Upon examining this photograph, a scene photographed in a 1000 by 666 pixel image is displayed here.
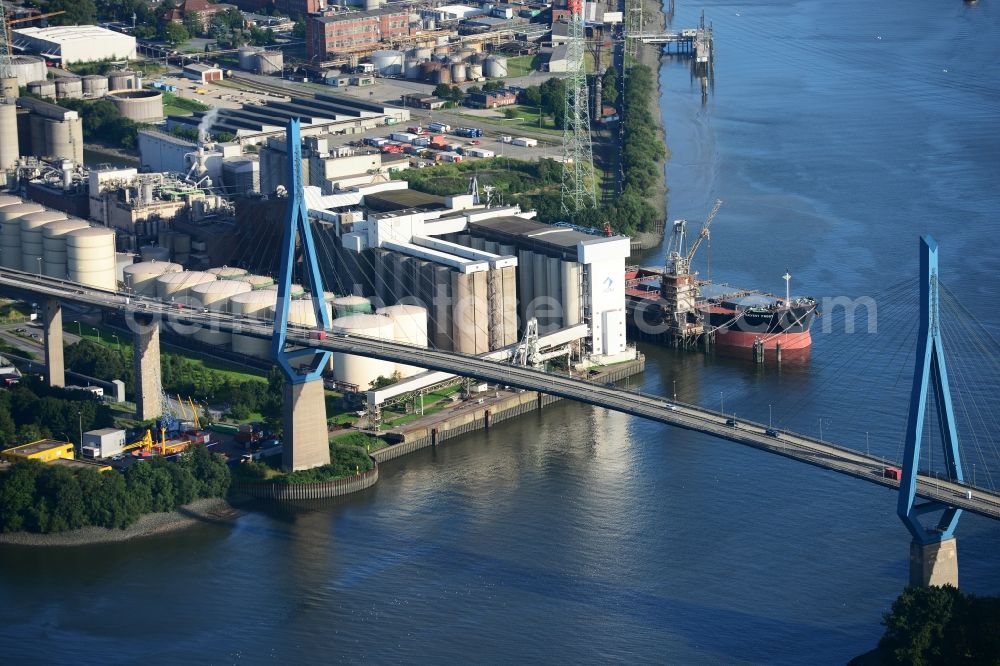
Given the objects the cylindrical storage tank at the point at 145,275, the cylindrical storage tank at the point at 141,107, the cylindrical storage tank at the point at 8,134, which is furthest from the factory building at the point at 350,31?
the cylindrical storage tank at the point at 145,275

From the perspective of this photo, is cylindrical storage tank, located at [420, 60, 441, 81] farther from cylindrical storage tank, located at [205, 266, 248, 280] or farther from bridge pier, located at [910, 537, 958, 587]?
bridge pier, located at [910, 537, 958, 587]

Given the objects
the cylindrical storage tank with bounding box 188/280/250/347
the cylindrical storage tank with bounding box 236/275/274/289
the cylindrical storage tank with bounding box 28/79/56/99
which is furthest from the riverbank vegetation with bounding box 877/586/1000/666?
the cylindrical storage tank with bounding box 28/79/56/99

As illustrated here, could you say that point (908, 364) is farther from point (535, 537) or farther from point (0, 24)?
point (0, 24)

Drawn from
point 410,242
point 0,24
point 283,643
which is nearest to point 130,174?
point 410,242

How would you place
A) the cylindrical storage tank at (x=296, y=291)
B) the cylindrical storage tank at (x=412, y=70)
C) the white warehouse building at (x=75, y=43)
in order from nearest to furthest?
1. the cylindrical storage tank at (x=296, y=291)
2. the white warehouse building at (x=75, y=43)
3. the cylindrical storage tank at (x=412, y=70)

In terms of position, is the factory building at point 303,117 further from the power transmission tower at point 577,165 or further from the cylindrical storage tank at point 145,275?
the cylindrical storage tank at point 145,275
